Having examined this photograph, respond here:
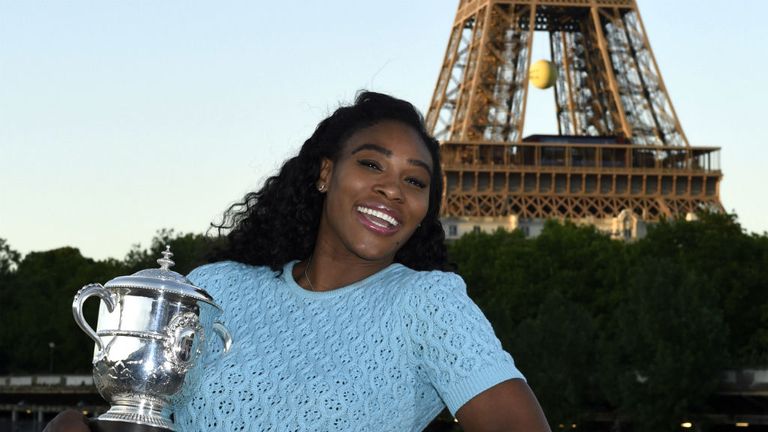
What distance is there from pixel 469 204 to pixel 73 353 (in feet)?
65.2

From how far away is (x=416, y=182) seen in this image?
4.67m

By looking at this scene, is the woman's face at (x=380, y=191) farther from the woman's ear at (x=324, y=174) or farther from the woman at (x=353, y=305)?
the woman's ear at (x=324, y=174)

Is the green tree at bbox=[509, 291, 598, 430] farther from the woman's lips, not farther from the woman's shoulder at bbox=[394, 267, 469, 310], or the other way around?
the woman's shoulder at bbox=[394, 267, 469, 310]

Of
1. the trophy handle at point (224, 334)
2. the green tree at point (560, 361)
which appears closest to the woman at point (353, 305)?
the trophy handle at point (224, 334)

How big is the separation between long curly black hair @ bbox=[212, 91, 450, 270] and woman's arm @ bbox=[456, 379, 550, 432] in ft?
2.67

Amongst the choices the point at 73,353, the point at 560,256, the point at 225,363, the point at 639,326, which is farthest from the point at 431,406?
the point at 73,353

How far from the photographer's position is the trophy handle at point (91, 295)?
13.3 ft

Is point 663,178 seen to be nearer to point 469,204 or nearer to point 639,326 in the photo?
point 469,204

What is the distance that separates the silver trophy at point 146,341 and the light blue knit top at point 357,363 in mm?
172

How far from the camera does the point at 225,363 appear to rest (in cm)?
440

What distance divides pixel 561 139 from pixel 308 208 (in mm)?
70475

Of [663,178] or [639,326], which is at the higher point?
[663,178]

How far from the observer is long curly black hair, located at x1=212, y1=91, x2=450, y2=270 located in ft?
15.8

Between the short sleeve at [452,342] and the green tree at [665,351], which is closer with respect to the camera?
the short sleeve at [452,342]
